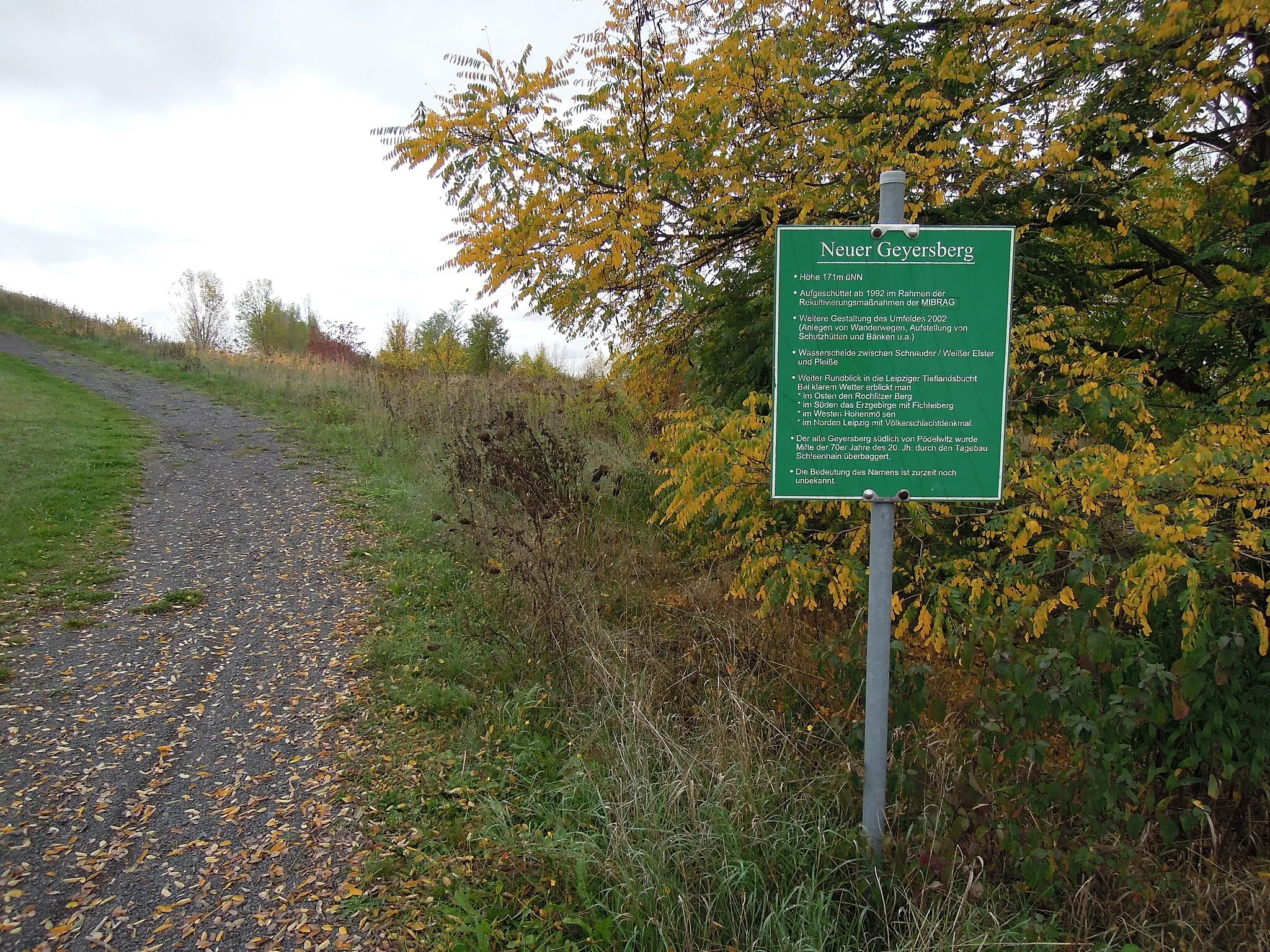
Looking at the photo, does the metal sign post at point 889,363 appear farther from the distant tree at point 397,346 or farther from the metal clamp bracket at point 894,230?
the distant tree at point 397,346

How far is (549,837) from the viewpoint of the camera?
117 inches

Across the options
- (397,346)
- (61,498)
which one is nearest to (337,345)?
(397,346)

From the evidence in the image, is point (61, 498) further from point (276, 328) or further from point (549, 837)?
point (276, 328)

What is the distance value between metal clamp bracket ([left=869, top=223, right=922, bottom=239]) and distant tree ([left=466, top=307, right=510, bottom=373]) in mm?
18193

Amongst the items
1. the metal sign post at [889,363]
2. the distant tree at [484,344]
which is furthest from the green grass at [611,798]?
the distant tree at [484,344]

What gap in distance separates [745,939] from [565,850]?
2.54 ft

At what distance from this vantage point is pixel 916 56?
472cm

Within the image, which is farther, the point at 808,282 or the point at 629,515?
the point at 629,515

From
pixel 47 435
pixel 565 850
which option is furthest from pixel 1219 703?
pixel 47 435

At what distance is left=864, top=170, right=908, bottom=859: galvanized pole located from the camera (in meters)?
2.59

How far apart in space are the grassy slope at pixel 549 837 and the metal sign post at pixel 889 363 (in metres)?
0.96

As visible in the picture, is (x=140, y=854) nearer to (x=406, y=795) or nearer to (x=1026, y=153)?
(x=406, y=795)

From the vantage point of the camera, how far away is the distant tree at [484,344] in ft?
67.6

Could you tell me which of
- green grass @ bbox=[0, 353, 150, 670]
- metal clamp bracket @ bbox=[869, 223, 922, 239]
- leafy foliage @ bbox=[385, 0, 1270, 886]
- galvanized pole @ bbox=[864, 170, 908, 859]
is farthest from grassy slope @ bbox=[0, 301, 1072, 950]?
green grass @ bbox=[0, 353, 150, 670]
